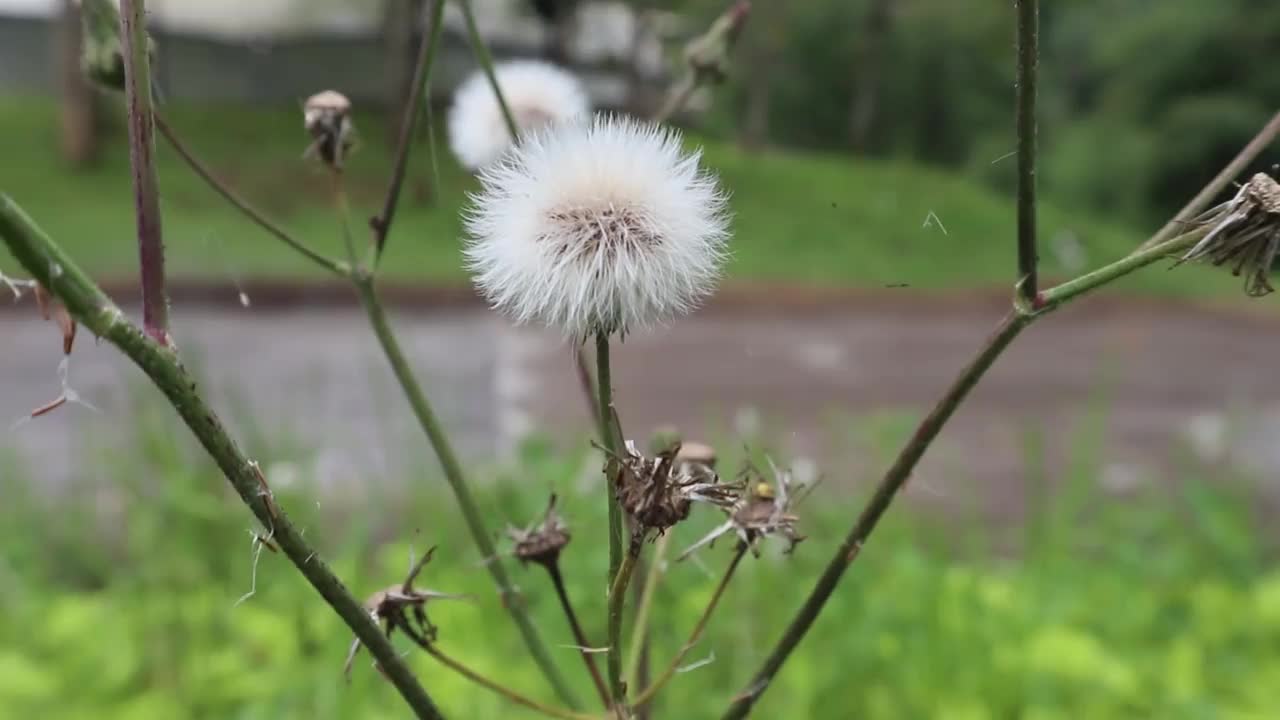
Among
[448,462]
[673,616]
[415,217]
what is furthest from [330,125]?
[415,217]

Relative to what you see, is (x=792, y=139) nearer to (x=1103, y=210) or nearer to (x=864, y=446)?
(x=1103, y=210)

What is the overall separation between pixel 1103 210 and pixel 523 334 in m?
4.18

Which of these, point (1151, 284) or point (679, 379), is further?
point (1151, 284)

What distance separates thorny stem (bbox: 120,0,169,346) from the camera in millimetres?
395

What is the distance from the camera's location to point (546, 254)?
0.42m

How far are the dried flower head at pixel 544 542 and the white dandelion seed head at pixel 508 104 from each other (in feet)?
1.36

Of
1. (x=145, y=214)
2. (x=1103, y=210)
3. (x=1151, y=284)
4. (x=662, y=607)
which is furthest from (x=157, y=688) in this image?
(x=1103, y=210)

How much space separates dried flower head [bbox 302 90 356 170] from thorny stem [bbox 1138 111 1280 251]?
0.43 meters

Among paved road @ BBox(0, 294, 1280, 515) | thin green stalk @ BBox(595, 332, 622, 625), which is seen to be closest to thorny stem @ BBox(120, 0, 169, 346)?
thin green stalk @ BBox(595, 332, 622, 625)

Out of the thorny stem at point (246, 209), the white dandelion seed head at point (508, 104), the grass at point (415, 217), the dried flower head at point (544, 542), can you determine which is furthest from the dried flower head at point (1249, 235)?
the grass at point (415, 217)

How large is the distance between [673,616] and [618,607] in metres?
0.89

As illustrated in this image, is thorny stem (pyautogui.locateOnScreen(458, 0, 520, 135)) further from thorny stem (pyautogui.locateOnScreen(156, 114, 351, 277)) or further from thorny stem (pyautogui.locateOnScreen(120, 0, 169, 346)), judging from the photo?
thorny stem (pyautogui.locateOnScreen(120, 0, 169, 346))

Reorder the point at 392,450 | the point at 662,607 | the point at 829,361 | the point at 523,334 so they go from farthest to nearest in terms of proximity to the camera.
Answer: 1. the point at 523,334
2. the point at 829,361
3. the point at 392,450
4. the point at 662,607

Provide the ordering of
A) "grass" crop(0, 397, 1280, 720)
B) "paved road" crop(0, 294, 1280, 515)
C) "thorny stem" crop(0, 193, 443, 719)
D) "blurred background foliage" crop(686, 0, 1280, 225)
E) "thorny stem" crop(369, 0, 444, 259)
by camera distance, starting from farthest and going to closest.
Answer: "blurred background foliage" crop(686, 0, 1280, 225)
"paved road" crop(0, 294, 1280, 515)
"grass" crop(0, 397, 1280, 720)
"thorny stem" crop(369, 0, 444, 259)
"thorny stem" crop(0, 193, 443, 719)
